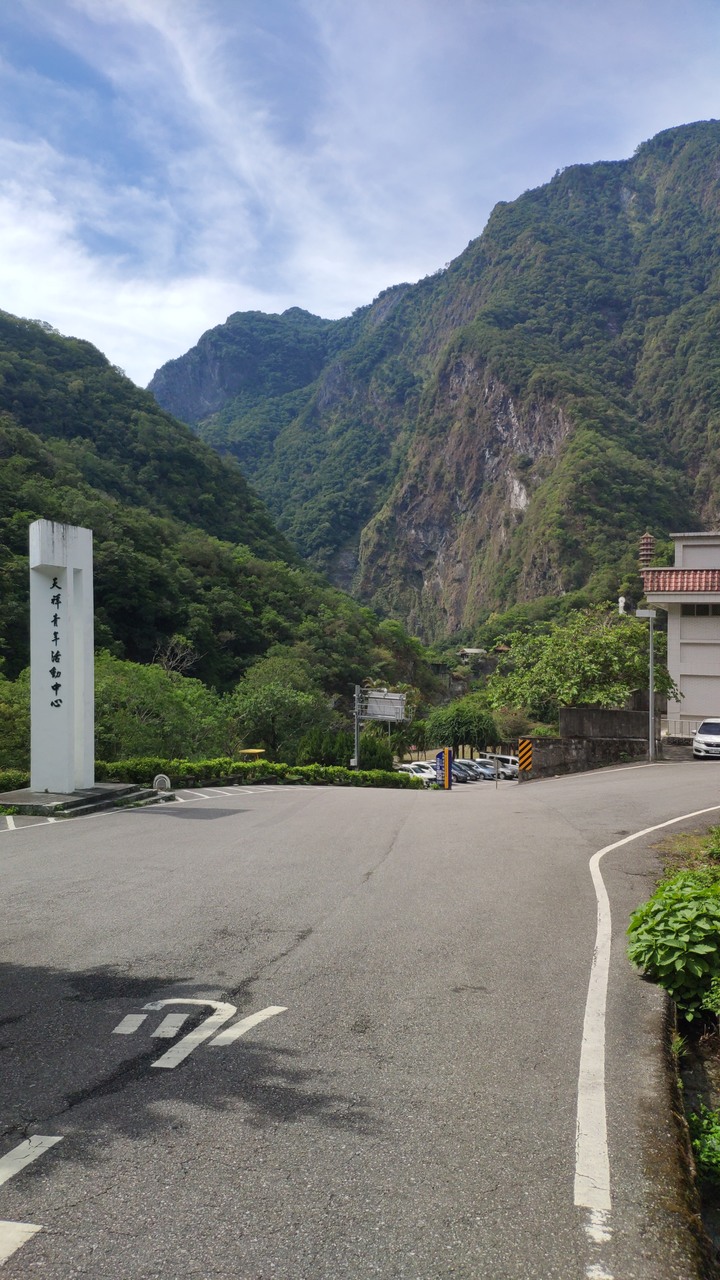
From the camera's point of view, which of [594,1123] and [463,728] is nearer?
[594,1123]

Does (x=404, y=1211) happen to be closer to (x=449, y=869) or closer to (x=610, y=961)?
(x=610, y=961)

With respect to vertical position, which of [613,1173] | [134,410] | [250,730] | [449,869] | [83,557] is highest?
[134,410]

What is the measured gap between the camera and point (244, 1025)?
4.65 metres

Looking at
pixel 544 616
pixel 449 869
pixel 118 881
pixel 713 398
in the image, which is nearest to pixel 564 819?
pixel 449 869

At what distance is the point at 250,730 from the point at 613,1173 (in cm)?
4131

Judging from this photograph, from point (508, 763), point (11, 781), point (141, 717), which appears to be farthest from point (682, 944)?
point (508, 763)

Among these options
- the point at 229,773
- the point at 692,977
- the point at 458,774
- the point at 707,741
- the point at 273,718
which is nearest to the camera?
the point at 692,977

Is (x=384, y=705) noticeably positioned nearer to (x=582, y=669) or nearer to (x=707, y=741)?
(x=582, y=669)

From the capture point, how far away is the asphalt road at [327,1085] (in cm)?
285

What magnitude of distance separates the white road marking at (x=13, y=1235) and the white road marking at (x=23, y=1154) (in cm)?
23

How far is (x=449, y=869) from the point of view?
9.37 meters

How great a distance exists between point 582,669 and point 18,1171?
103ft

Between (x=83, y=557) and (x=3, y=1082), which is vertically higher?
(x=83, y=557)

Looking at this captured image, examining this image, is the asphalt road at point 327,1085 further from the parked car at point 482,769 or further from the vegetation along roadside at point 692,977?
the parked car at point 482,769
